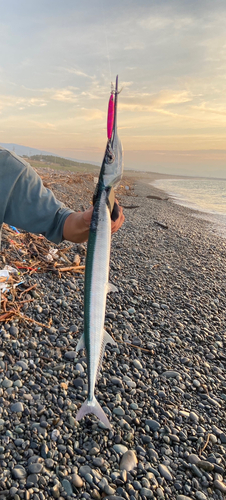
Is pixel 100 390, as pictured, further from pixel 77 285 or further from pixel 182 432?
pixel 77 285

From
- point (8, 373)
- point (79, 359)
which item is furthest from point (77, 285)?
point (8, 373)

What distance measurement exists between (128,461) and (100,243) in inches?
97.4

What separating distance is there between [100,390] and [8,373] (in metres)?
1.23

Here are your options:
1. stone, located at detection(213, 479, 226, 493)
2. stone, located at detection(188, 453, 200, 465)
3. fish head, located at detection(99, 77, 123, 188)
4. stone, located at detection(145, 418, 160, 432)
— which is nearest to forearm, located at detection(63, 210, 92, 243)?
fish head, located at detection(99, 77, 123, 188)

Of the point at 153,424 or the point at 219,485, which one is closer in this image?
the point at 219,485

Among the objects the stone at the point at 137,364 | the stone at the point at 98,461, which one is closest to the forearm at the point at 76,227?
the stone at the point at 98,461

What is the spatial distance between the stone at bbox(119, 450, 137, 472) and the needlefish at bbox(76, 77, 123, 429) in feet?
4.74

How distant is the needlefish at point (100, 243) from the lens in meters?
1.82

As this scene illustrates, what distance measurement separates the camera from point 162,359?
15.6 feet

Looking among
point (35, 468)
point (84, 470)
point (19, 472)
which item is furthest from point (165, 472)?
point (19, 472)

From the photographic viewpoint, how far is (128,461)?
10.1 feet

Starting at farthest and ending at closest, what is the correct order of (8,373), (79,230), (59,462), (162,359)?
1. (162,359)
2. (8,373)
3. (59,462)
4. (79,230)

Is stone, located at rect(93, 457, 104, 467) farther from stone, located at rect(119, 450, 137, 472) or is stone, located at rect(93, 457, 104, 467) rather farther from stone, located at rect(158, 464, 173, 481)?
stone, located at rect(158, 464, 173, 481)

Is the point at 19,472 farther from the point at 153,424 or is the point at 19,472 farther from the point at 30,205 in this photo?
the point at 30,205
